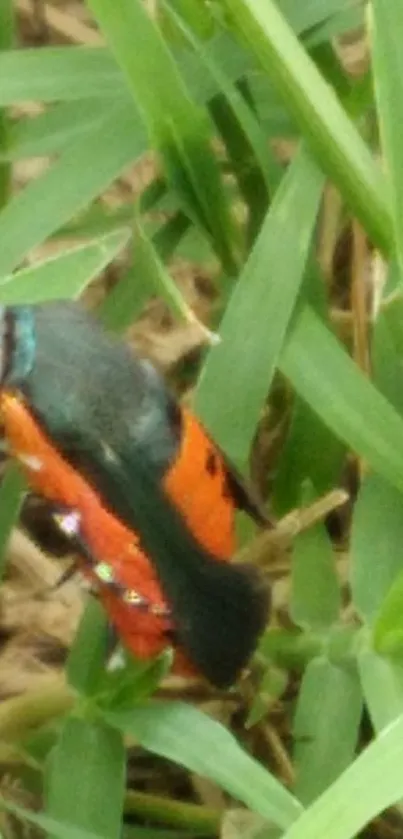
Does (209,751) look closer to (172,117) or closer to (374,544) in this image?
(374,544)

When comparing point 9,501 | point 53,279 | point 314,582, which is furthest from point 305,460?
point 53,279

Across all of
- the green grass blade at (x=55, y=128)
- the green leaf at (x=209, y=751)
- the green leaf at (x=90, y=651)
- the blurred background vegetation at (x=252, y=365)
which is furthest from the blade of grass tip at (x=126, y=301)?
the green leaf at (x=209, y=751)

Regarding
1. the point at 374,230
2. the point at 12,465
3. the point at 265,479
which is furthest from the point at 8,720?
the point at 374,230

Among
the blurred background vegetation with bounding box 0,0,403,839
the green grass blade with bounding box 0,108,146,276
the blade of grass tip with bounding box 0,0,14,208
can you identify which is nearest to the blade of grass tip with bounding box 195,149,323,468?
the blurred background vegetation with bounding box 0,0,403,839

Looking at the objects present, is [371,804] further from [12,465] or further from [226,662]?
[12,465]

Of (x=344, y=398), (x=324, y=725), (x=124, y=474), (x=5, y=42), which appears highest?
(x=5, y=42)

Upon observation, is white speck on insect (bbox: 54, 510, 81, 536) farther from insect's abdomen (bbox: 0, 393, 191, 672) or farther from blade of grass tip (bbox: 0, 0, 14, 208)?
blade of grass tip (bbox: 0, 0, 14, 208)
